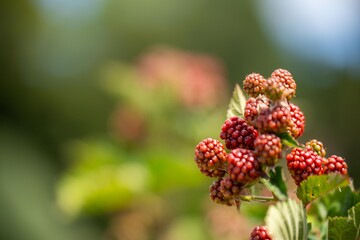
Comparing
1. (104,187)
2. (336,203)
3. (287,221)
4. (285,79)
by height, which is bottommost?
(287,221)

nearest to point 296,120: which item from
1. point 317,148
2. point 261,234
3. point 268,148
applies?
point 317,148

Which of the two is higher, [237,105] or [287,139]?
[237,105]

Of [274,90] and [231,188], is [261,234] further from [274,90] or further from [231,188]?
[274,90]

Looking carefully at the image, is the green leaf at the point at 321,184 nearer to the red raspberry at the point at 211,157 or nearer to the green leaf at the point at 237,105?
the red raspberry at the point at 211,157

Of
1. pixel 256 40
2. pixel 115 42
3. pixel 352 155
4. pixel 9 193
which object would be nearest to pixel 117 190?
pixel 9 193

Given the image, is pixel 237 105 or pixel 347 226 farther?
pixel 237 105

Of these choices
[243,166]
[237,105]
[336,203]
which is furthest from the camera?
[336,203]

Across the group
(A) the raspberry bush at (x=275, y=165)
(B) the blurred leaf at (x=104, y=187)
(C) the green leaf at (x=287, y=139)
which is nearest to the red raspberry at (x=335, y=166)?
(A) the raspberry bush at (x=275, y=165)

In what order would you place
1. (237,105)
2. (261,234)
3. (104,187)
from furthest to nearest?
1. (104,187)
2. (237,105)
3. (261,234)
